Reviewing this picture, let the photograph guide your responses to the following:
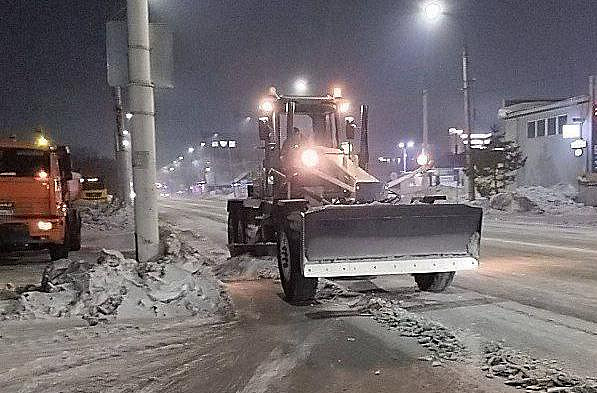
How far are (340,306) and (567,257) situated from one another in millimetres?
6993

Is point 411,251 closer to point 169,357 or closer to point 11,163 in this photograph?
point 169,357

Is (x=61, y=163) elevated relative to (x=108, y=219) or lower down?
elevated

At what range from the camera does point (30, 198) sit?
13.5 m

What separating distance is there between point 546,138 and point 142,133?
1776 inches

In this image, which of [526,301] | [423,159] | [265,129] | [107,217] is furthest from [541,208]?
[526,301]

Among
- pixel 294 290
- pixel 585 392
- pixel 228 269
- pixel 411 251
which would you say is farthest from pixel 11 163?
pixel 585 392

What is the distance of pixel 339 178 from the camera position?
1129 cm

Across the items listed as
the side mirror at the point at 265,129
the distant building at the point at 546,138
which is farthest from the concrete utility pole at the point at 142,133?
the distant building at the point at 546,138

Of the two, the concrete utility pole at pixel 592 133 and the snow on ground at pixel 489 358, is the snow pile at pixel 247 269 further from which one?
the concrete utility pole at pixel 592 133

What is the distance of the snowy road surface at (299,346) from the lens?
5395mm

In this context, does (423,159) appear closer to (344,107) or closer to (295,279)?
→ (344,107)

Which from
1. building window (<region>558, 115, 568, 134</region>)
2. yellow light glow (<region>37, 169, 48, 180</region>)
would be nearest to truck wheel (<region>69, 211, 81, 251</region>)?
yellow light glow (<region>37, 169, 48, 180</region>)

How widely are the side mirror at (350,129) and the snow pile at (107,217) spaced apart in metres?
14.3

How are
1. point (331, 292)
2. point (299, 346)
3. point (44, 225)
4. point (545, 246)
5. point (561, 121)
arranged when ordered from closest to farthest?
point (299, 346) → point (331, 292) → point (44, 225) → point (545, 246) → point (561, 121)
